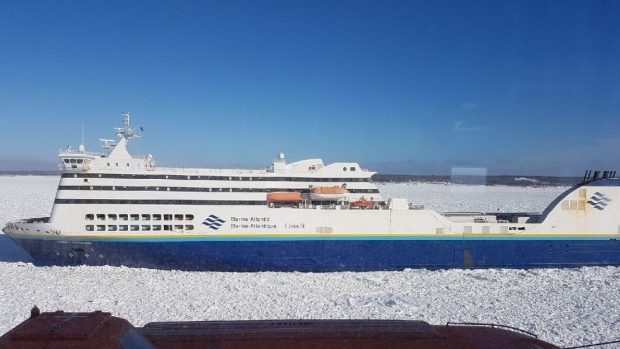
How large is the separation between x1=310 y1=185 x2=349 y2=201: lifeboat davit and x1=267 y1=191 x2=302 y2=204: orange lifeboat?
1.32ft

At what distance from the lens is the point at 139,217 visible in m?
9.59

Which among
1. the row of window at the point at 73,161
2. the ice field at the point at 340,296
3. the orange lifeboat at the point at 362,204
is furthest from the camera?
the orange lifeboat at the point at 362,204

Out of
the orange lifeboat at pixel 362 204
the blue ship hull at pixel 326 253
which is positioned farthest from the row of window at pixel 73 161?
the orange lifeboat at pixel 362 204

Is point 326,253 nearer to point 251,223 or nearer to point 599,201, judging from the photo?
point 251,223

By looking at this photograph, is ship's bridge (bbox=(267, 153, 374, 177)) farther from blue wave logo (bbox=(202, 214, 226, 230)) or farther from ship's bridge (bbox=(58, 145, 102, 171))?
ship's bridge (bbox=(58, 145, 102, 171))

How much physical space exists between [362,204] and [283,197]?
2078 mm

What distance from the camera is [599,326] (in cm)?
562

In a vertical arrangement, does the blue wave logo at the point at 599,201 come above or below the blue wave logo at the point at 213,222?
above

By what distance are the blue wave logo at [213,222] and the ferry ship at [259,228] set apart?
0.08 feet

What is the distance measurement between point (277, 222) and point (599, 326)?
21.2 ft

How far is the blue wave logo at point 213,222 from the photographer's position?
31.6 ft

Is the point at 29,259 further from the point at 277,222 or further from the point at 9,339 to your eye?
the point at 9,339

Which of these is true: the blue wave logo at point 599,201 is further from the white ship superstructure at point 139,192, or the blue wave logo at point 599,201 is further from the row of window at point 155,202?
the row of window at point 155,202

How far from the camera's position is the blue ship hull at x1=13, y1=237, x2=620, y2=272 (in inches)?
372
